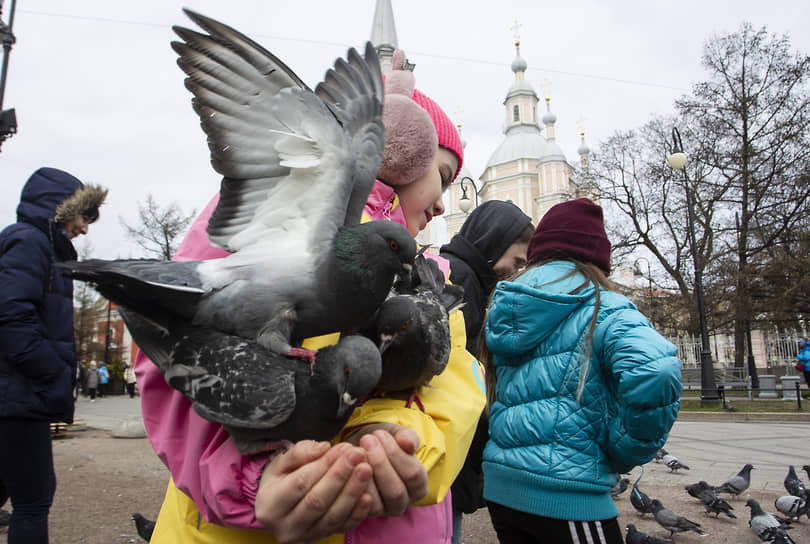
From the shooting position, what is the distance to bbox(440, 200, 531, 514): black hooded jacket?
3.14 metres

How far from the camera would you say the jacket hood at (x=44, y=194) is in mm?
3508

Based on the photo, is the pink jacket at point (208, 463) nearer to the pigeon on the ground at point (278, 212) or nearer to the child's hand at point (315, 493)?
the child's hand at point (315, 493)

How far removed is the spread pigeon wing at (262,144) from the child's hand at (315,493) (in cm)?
56

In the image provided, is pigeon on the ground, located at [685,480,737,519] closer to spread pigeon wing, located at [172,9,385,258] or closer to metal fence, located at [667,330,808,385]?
spread pigeon wing, located at [172,9,385,258]

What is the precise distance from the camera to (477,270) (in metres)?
3.70

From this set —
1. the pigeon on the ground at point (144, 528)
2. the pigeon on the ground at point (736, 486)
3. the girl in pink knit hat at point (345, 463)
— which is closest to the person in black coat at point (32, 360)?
the pigeon on the ground at point (144, 528)

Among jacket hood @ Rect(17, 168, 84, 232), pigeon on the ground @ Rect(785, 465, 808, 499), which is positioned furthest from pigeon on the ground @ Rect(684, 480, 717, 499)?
jacket hood @ Rect(17, 168, 84, 232)

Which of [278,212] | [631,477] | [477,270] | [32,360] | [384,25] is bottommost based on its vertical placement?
[631,477]

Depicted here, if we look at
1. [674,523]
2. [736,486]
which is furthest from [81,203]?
[736,486]

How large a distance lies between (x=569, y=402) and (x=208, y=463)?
1.87 meters

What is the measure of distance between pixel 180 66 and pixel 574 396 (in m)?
2.18

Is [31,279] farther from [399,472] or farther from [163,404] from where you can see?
[399,472]

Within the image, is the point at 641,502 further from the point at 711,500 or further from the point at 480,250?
the point at 480,250

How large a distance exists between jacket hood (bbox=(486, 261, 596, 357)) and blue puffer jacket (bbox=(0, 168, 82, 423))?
244cm
